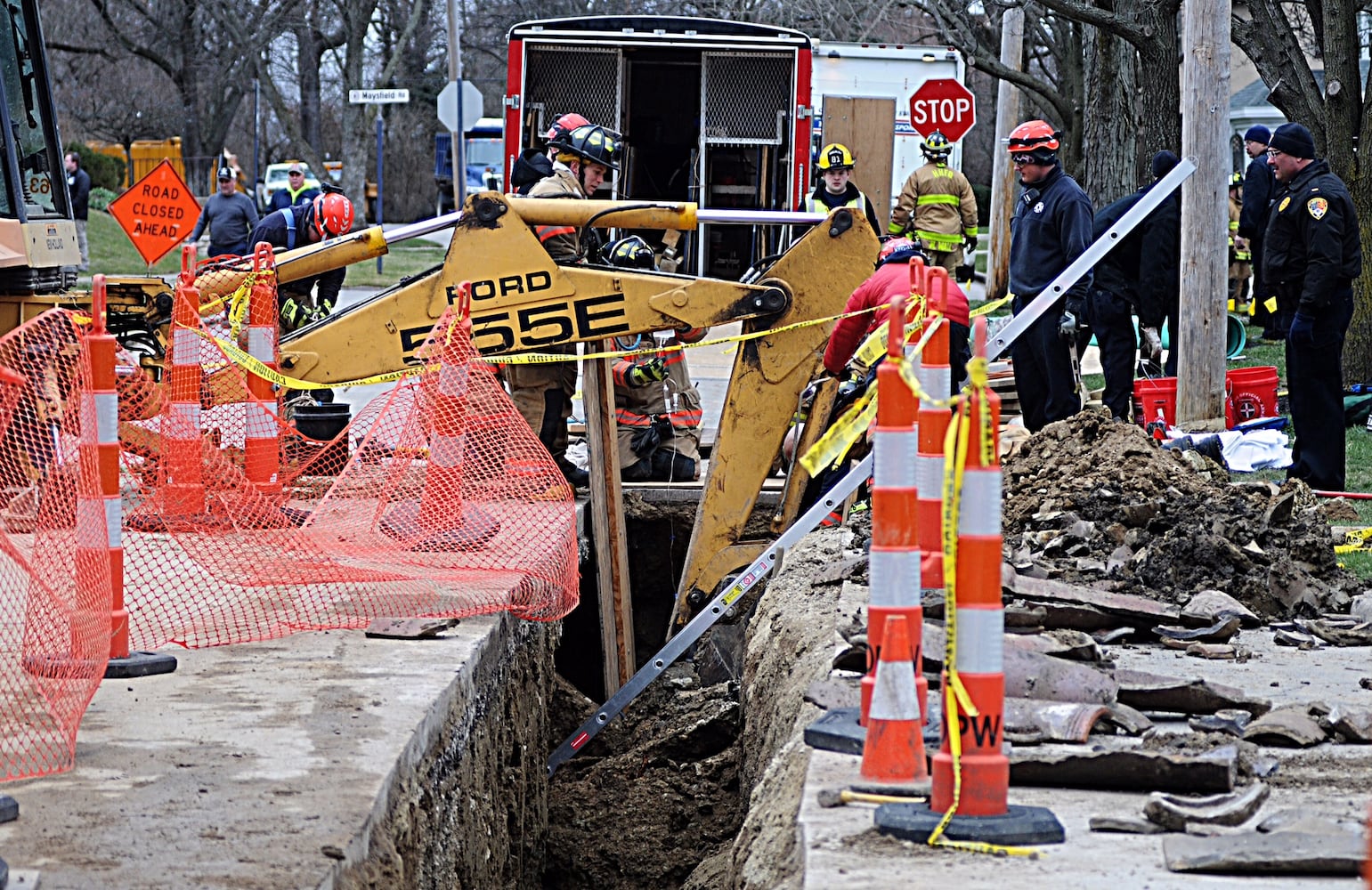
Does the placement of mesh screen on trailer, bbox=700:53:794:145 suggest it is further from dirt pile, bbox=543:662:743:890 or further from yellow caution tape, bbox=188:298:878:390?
dirt pile, bbox=543:662:743:890

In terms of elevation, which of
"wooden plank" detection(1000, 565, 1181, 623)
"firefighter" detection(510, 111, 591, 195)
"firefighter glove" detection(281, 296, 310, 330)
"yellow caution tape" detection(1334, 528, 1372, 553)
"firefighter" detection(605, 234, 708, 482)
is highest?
"firefighter" detection(510, 111, 591, 195)

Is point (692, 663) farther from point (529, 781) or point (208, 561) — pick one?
point (208, 561)

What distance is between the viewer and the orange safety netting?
522 centimetres

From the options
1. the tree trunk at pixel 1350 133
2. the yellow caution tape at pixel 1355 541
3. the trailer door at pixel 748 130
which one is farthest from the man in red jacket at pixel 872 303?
the trailer door at pixel 748 130

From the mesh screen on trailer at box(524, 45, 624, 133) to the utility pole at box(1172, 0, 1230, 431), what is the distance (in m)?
6.61

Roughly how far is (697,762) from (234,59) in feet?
142

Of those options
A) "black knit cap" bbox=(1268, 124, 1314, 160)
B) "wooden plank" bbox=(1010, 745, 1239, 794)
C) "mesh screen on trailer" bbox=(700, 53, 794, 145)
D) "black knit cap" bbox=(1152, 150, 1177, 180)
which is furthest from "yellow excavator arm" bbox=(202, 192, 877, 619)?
"mesh screen on trailer" bbox=(700, 53, 794, 145)

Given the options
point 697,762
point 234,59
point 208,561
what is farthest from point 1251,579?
point 234,59

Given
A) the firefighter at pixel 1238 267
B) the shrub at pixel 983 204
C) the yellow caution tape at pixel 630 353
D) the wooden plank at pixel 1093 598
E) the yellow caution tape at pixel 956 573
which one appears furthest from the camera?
the shrub at pixel 983 204

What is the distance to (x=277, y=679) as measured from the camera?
5.44 m

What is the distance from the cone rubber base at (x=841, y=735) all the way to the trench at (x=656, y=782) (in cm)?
213

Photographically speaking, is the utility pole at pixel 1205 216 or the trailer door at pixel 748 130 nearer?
the utility pole at pixel 1205 216

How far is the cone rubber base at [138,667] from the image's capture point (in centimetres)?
543

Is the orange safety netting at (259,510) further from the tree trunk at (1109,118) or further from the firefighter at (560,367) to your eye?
the tree trunk at (1109,118)
